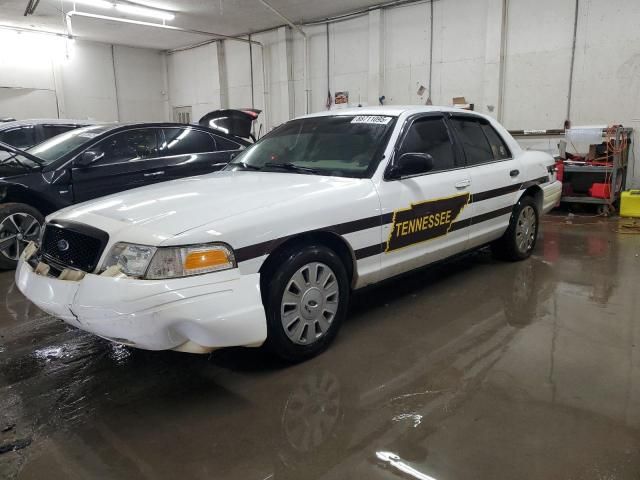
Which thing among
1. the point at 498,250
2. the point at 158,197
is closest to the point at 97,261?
the point at 158,197

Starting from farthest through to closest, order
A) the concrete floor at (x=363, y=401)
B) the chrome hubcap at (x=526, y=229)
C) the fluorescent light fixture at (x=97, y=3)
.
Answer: the fluorescent light fixture at (x=97, y=3)
the chrome hubcap at (x=526, y=229)
the concrete floor at (x=363, y=401)

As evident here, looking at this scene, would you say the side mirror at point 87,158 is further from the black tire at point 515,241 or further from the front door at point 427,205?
the black tire at point 515,241

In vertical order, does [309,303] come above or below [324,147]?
below

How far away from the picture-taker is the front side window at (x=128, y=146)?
208 inches

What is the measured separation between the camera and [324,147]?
11.5 feet

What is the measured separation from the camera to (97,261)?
2373 millimetres

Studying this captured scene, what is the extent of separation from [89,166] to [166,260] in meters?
3.46

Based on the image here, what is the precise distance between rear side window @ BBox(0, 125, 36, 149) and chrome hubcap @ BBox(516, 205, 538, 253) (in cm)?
625

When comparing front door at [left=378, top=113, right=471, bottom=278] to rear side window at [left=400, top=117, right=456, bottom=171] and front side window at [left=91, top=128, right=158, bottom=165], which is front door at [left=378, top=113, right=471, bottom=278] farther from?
front side window at [left=91, top=128, right=158, bottom=165]

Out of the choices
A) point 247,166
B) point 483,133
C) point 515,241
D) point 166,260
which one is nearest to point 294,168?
point 247,166

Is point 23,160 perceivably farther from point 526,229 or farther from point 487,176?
point 526,229

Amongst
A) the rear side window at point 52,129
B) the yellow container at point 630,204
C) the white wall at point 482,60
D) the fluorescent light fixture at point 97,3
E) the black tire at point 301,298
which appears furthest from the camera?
the fluorescent light fixture at point 97,3

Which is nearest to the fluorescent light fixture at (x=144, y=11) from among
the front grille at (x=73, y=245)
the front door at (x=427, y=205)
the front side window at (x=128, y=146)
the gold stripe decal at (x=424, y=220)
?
the front side window at (x=128, y=146)

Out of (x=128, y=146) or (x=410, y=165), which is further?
(x=128, y=146)
